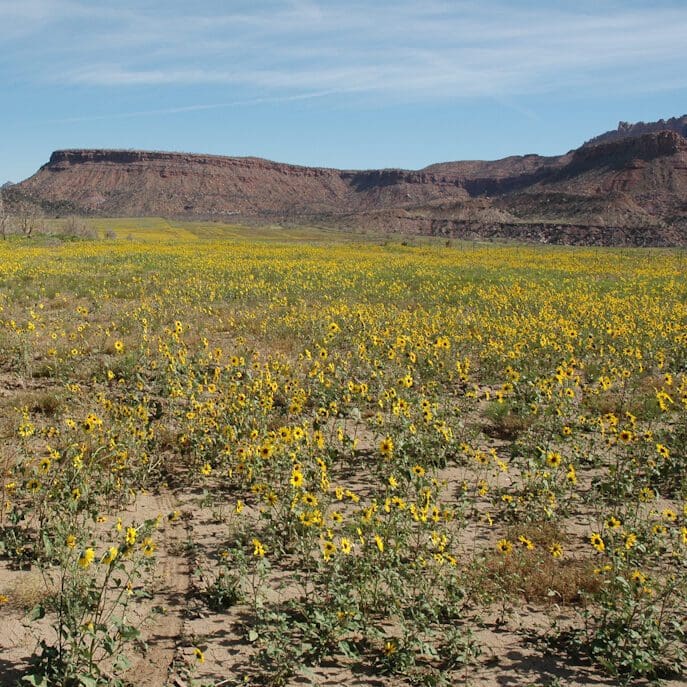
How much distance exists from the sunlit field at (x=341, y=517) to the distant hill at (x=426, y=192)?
→ 65422mm

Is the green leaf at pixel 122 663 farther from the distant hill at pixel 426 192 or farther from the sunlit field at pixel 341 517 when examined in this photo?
the distant hill at pixel 426 192

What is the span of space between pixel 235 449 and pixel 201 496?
0.60 metres

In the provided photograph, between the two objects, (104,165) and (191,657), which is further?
(104,165)

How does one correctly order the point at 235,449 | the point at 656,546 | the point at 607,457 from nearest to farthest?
the point at 656,546, the point at 235,449, the point at 607,457

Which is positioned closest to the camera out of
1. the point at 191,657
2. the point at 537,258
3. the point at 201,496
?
the point at 191,657

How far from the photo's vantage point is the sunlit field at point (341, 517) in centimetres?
339

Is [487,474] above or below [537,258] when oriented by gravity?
below

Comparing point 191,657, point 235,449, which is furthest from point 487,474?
point 191,657

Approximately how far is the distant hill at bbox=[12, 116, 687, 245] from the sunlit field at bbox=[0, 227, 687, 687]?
65.4 m

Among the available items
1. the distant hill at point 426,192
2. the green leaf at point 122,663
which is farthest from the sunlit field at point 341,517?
the distant hill at point 426,192

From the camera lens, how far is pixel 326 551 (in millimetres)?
3713

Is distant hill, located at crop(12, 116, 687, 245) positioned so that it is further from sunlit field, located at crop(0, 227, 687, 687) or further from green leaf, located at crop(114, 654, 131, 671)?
green leaf, located at crop(114, 654, 131, 671)

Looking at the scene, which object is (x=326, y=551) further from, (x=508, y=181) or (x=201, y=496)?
(x=508, y=181)

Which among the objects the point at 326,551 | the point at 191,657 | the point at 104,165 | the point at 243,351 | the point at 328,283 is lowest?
the point at 191,657
